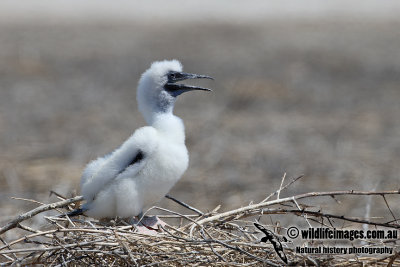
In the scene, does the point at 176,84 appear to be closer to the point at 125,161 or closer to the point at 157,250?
the point at 125,161

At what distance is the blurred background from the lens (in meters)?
8.27

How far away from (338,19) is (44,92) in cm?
1958

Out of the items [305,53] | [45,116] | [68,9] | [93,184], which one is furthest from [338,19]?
[93,184]

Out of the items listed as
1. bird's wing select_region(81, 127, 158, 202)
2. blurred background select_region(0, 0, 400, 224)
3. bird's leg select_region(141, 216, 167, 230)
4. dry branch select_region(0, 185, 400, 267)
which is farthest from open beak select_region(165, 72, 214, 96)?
blurred background select_region(0, 0, 400, 224)

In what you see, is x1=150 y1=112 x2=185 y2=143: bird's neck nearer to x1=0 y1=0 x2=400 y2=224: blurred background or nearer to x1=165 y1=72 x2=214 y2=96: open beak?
x1=165 y1=72 x2=214 y2=96: open beak

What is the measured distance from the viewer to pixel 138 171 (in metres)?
4.30

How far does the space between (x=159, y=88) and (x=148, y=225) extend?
2.76 feet

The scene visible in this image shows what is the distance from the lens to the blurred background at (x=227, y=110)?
326 inches

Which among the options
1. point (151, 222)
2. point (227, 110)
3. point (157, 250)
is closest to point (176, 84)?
point (151, 222)

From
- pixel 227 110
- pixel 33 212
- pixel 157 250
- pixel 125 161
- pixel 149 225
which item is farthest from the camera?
pixel 227 110

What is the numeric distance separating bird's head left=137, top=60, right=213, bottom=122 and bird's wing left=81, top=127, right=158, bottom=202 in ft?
0.75

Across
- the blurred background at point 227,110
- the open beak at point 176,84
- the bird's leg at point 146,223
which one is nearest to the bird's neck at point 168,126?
the open beak at point 176,84

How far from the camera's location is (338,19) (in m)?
31.2

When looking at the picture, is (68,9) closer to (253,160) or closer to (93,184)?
(253,160)
